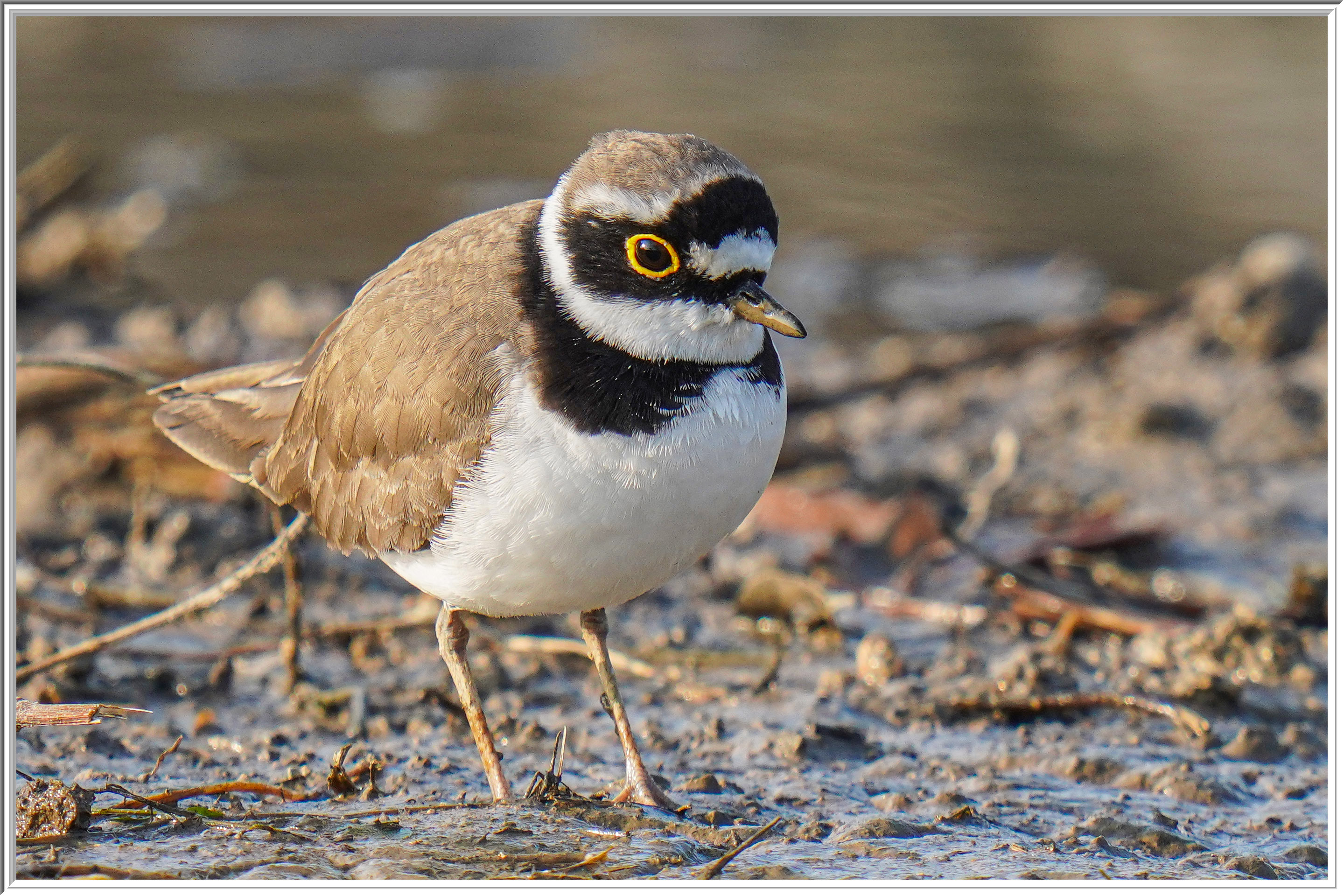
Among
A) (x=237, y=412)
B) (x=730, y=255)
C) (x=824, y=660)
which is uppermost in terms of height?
(x=730, y=255)

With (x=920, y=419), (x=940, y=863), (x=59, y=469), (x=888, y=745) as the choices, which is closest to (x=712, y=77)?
(x=920, y=419)

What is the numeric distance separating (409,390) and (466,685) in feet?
3.41

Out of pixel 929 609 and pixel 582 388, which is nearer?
pixel 582 388

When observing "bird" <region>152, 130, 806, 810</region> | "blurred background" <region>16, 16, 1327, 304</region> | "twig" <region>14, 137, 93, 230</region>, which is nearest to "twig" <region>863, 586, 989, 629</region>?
"bird" <region>152, 130, 806, 810</region>

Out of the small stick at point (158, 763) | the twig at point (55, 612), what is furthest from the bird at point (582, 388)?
the twig at point (55, 612)

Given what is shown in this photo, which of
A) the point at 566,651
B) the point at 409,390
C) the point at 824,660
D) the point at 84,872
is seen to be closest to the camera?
the point at 84,872

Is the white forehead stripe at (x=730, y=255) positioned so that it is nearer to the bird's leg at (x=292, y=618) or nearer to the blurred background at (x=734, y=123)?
the bird's leg at (x=292, y=618)

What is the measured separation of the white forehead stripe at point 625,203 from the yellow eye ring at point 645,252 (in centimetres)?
4

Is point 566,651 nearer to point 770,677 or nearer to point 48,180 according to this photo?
point 770,677

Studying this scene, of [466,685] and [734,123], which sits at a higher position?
[734,123]

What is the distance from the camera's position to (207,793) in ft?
13.9

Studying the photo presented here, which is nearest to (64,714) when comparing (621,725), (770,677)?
(621,725)

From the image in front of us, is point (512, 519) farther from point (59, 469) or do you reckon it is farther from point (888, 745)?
point (59, 469)

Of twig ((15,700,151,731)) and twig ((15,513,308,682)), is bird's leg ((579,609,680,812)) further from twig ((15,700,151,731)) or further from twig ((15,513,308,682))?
twig ((15,700,151,731))
